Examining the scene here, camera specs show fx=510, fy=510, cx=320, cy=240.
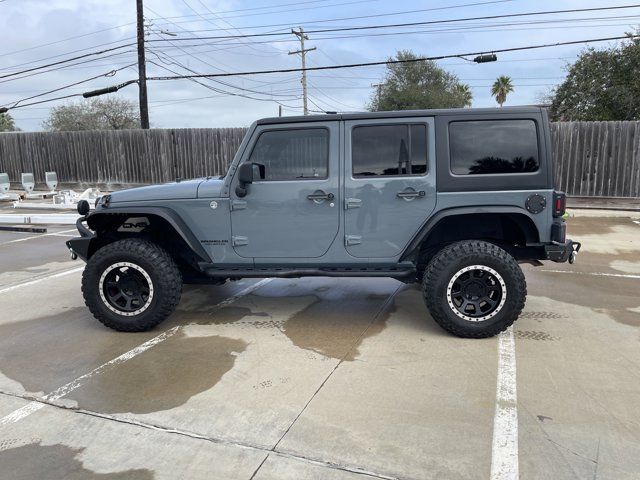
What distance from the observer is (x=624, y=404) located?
11.0ft

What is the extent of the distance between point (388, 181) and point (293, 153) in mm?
907

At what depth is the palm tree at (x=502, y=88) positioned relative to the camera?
188 feet

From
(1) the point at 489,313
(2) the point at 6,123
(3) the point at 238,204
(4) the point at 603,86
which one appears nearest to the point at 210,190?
(3) the point at 238,204

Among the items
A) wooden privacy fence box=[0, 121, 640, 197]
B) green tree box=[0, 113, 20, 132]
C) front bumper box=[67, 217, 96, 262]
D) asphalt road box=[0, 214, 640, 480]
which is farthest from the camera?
green tree box=[0, 113, 20, 132]

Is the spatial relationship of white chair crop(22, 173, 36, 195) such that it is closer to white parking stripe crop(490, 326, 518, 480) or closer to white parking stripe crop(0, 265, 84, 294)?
white parking stripe crop(0, 265, 84, 294)

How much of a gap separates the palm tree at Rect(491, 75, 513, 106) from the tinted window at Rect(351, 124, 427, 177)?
58518 mm

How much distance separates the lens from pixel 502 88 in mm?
57438

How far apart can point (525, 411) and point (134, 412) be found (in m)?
2.55

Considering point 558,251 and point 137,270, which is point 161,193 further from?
point 558,251

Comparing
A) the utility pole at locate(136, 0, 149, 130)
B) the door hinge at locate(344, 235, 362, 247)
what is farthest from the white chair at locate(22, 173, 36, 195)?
the door hinge at locate(344, 235, 362, 247)

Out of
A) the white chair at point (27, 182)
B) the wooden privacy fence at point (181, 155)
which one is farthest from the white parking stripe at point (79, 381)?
the white chair at point (27, 182)

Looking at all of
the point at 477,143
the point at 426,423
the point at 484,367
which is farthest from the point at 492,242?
the point at 426,423

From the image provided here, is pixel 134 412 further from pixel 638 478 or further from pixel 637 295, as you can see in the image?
pixel 637 295

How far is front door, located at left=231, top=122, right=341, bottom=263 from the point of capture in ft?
15.1
